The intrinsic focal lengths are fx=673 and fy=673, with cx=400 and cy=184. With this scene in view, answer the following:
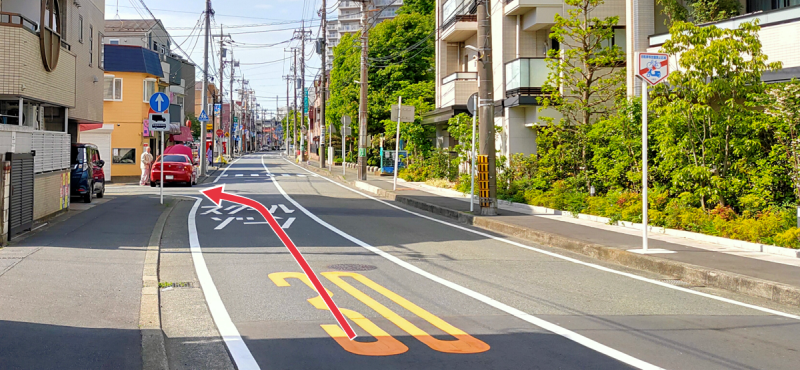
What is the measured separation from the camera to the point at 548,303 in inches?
297

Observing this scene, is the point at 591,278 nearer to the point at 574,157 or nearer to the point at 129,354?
the point at 129,354

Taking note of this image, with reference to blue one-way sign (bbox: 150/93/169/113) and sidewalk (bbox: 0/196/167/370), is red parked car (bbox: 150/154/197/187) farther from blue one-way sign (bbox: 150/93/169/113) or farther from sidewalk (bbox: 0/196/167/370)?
sidewalk (bbox: 0/196/167/370)

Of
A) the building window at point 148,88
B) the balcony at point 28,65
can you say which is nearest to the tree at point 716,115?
the balcony at point 28,65

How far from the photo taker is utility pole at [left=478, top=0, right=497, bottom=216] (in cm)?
1672

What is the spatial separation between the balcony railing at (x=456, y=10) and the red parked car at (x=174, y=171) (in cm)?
1320

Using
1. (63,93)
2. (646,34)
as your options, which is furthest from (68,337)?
(646,34)

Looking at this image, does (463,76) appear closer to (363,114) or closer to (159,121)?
(363,114)

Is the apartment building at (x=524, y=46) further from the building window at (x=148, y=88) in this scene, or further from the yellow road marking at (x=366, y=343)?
the building window at (x=148, y=88)

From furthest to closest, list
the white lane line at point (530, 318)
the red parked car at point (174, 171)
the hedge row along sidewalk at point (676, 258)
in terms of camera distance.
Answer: the red parked car at point (174, 171) → the hedge row along sidewalk at point (676, 258) → the white lane line at point (530, 318)

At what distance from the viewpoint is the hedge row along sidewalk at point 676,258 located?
27.0ft

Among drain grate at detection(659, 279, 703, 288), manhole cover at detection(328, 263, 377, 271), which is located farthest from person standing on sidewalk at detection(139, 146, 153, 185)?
drain grate at detection(659, 279, 703, 288)

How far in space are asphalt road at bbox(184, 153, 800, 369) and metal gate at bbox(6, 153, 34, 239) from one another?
286cm

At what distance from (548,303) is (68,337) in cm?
484
